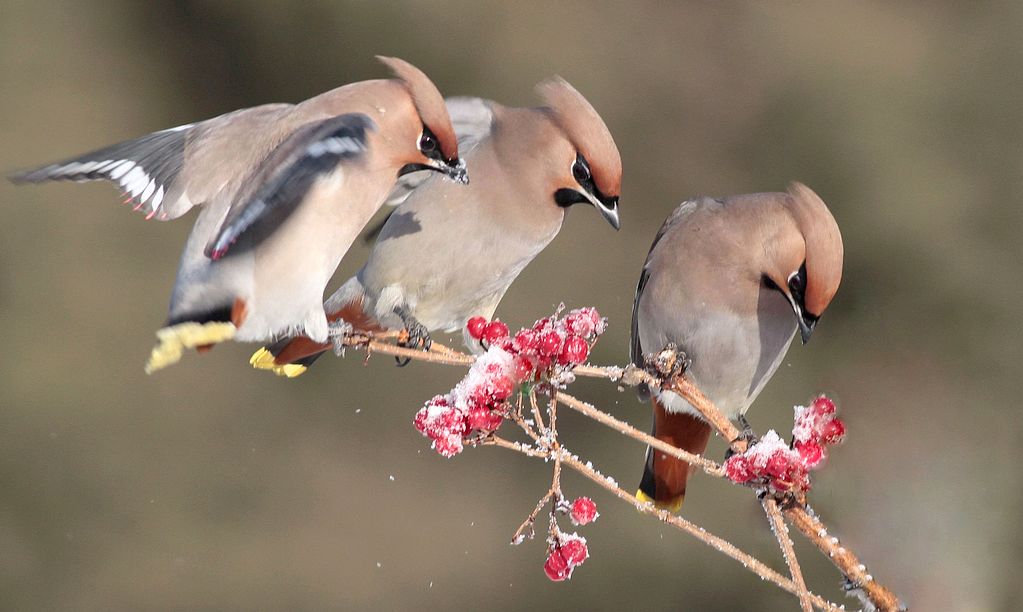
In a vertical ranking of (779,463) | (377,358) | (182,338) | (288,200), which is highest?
(288,200)

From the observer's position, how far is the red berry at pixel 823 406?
151 cm

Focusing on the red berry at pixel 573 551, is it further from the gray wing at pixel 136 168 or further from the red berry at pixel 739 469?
the gray wing at pixel 136 168

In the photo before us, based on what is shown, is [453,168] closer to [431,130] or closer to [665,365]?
[431,130]

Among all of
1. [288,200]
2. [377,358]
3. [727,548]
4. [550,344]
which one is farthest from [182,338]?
[377,358]

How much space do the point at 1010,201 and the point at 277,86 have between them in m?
3.09

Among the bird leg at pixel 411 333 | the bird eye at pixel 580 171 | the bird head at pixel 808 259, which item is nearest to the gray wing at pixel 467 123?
the bird leg at pixel 411 333

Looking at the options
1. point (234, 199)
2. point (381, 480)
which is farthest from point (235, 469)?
point (234, 199)

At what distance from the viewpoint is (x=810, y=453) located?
1.46m

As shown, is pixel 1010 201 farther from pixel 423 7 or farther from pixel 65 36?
pixel 65 36

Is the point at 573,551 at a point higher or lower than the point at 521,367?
lower

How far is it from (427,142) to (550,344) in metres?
0.42

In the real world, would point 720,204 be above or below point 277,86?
above

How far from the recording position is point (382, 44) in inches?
207

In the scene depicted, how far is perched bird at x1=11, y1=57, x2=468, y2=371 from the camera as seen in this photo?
67.2 inches
